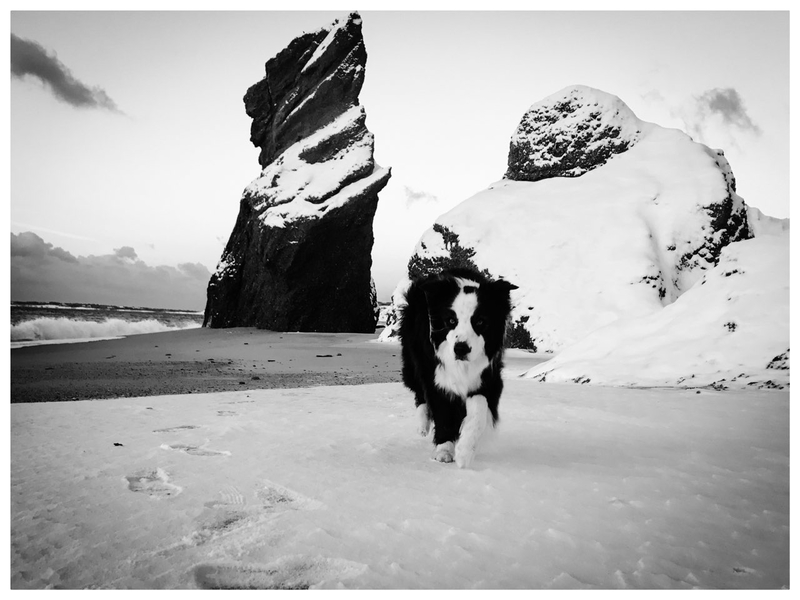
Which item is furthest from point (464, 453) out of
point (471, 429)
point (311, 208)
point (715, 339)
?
point (311, 208)

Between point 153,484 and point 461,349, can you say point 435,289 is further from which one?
point 153,484

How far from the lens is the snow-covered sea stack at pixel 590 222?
9648 mm

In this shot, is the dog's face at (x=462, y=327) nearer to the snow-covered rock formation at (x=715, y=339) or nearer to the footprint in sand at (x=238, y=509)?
the footprint in sand at (x=238, y=509)

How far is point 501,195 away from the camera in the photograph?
12.4 m

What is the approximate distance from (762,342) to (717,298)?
94 cm

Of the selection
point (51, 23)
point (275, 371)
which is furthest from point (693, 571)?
point (275, 371)

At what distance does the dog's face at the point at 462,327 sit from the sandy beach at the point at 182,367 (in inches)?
133

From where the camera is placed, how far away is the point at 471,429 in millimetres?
2359

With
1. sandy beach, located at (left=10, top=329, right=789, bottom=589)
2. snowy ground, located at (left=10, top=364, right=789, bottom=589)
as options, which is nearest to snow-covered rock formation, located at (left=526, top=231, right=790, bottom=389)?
sandy beach, located at (left=10, top=329, right=789, bottom=589)

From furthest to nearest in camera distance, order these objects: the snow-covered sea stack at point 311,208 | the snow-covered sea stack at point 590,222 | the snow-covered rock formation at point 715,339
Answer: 1. the snow-covered sea stack at point 311,208
2. the snow-covered sea stack at point 590,222
3. the snow-covered rock formation at point 715,339

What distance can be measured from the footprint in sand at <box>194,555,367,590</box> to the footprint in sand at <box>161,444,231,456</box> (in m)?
1.15

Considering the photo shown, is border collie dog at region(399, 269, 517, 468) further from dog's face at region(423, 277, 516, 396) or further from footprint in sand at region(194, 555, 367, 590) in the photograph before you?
footprint in sand at region(194, 555, 367, 590)

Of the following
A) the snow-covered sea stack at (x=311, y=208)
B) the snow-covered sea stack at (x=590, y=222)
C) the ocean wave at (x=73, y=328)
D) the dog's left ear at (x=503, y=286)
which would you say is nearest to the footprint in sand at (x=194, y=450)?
the dog's left ear at (x=503, y=286)

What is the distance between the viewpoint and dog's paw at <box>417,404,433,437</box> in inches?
119
